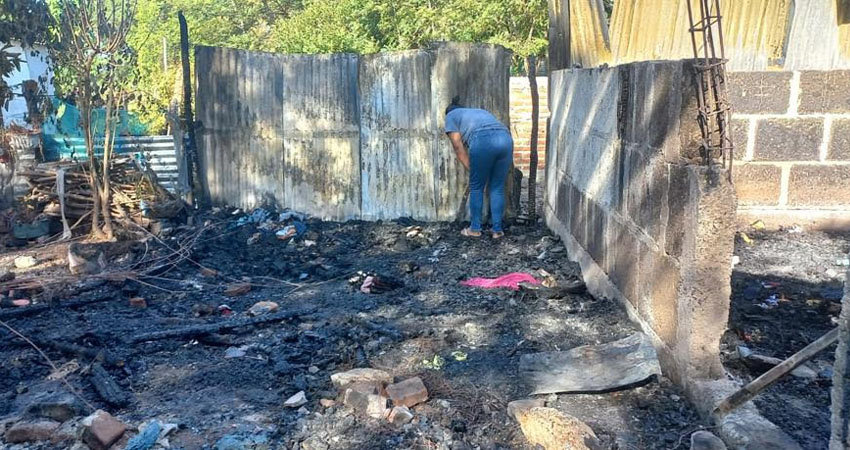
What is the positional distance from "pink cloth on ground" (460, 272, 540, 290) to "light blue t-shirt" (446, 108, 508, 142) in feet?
6.06

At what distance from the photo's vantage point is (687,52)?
5.90 meters

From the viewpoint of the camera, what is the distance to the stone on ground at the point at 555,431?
281 cm

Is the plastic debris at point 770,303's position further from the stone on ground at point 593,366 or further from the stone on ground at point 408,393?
the stone on ground at point 408,393

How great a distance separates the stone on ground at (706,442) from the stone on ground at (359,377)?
4.77ft

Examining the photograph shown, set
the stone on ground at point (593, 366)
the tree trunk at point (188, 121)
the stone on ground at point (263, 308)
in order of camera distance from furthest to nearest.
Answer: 1. the tree trunk at point (188, 121)
2. the stone on ground at point (263, 308)
3. the stone on ground at point (593, 366)

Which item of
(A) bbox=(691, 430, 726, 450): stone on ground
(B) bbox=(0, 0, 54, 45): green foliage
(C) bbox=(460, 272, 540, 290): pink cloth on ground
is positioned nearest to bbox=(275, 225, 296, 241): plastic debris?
(C) bbox=(460, 272, 540, 290): pink cloth on ground

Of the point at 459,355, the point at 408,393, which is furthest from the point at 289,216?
the point at 408,393

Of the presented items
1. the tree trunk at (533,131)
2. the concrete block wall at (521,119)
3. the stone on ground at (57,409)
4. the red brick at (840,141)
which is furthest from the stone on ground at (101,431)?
the concrete block wall at (521,119)

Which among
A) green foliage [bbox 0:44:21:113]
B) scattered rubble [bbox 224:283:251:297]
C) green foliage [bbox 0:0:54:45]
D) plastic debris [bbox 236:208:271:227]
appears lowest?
scattered rubble [bbox 224:283:251:297]

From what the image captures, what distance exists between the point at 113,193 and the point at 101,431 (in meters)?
5.14

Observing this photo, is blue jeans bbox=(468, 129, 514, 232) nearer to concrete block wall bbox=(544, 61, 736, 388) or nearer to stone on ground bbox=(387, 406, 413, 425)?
concrete block wall bbox=(544, 61, 736, 388)

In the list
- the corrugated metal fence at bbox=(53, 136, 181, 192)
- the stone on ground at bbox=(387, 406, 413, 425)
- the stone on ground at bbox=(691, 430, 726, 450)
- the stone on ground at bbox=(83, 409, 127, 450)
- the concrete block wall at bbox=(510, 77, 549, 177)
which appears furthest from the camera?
the concrete block wall at bbox=(510, 77, 549, 177)

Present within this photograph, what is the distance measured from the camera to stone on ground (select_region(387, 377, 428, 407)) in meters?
3.30

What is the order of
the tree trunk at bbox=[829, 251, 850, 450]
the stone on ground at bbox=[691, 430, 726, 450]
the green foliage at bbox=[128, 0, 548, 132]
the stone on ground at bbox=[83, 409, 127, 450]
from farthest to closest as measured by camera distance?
the green foliage at bbox=[128, 0, 548, 132], the stone on ground at bbox=[83, 409, 127, 450], the stone on ground at bbox=[691, 430, 726, 450], the tree trunk at bbox=[829, 251, 850, 450]
